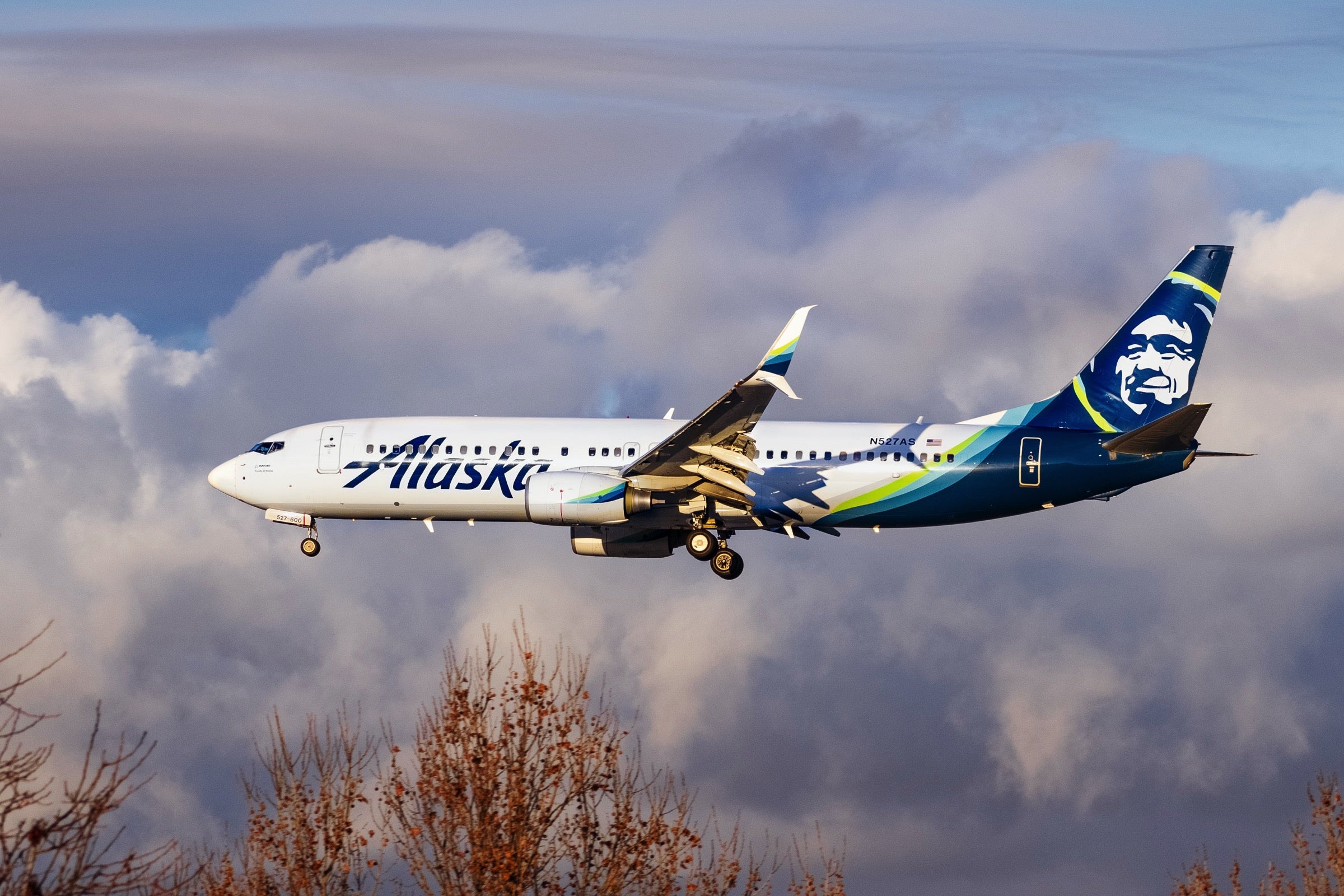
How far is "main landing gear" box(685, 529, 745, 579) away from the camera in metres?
48.1

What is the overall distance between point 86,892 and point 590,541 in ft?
123

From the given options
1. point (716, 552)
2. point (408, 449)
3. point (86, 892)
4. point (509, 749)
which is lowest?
point (86, 892)

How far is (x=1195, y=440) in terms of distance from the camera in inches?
1790

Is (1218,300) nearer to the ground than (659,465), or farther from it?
farther from it

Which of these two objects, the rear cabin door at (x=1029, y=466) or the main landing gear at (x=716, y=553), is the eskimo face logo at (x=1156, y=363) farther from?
the main landing gear at (x=716, y=553)

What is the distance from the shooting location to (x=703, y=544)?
48125 mm

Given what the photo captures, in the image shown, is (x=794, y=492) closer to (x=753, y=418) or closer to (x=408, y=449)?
(x=753, y=418)

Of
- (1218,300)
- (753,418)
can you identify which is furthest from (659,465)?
(1218,300)

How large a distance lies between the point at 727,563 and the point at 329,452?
1349 centimetres

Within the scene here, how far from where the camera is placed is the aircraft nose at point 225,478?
2062 inches

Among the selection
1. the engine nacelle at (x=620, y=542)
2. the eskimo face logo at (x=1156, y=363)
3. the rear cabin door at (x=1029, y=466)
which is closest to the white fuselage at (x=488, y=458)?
the rear cabin door at (x=1029, y=466)

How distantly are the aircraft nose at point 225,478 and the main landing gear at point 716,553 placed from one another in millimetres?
16047

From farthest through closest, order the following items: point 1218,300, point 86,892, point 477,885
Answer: point 1218,300 < point 477,885 < point 86,892

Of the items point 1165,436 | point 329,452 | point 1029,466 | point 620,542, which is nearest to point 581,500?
point 620,542
